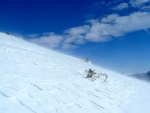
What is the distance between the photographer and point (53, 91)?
19.0 feet

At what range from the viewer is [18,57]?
7.47 metres

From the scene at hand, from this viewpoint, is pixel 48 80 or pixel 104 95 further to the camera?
pixel 104 95

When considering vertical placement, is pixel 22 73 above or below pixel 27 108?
above

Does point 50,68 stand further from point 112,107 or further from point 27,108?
point 27,108

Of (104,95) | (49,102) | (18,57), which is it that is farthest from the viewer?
(18,57)

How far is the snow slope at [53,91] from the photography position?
4.95m

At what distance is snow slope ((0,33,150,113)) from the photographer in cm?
495

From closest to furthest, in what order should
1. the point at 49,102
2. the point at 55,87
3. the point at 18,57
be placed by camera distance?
the point at 49,102
the point at 55,87
the point at 18,57

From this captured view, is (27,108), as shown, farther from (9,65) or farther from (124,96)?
(124,96)

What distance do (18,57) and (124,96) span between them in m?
3.24

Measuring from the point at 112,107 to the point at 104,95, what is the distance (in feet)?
2.68

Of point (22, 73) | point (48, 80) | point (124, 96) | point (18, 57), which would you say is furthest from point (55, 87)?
point (124, 96)

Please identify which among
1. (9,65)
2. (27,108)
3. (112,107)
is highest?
(9,65)

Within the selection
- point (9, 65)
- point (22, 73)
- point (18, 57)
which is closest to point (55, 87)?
point (22, 73)
